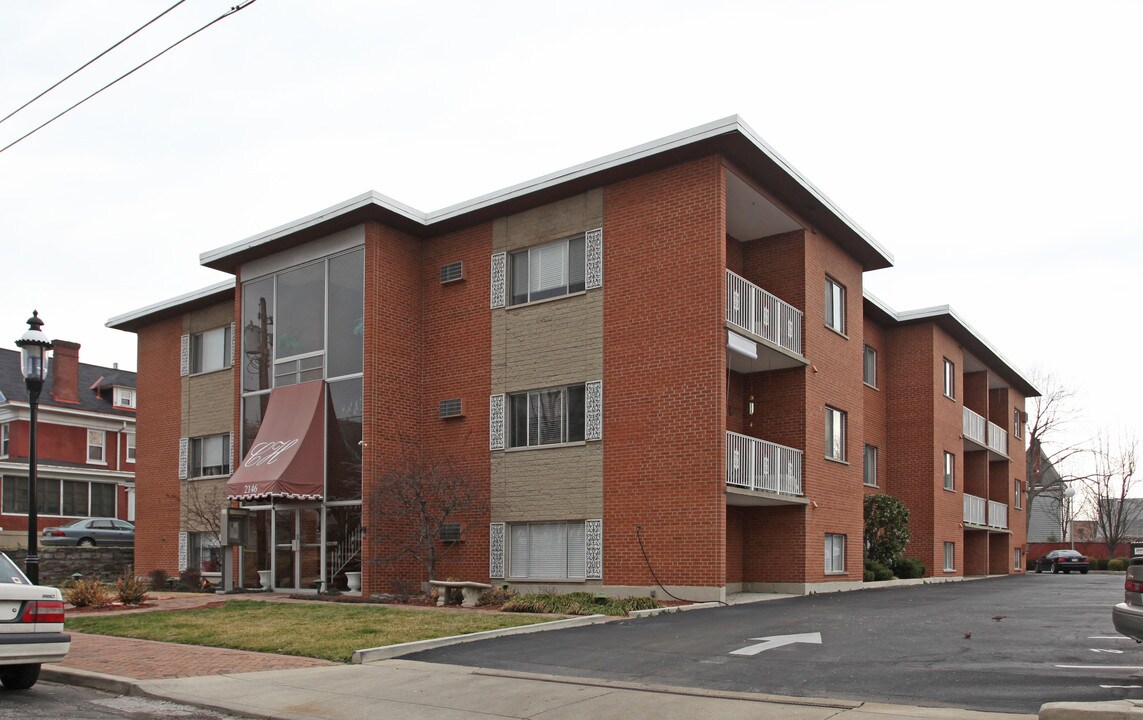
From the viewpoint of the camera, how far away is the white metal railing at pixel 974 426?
37250 mm

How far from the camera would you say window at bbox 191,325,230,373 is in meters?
30.0

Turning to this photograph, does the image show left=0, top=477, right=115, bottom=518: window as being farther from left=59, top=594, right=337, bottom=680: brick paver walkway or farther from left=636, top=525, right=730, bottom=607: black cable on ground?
left=636, top=525, right=730, bottom=607: black cable on ground

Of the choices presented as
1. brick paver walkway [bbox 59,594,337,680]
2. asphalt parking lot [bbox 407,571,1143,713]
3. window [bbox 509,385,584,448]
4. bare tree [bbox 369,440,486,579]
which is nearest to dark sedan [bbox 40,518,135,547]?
bare tree [bbox 369,440,486,579]

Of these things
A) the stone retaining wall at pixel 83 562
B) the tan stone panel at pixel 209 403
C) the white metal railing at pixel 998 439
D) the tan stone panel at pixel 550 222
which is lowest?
the stone retaining wall at pixel 83 562

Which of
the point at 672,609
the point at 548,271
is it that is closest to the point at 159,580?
the point at 548,271

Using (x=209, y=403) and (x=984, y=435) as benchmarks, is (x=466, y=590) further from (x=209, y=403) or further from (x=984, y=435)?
(x=984, y=435)

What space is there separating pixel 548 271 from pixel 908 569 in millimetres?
14658

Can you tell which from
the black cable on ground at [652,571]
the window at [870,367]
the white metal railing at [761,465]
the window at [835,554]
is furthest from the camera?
the window at [870,367]

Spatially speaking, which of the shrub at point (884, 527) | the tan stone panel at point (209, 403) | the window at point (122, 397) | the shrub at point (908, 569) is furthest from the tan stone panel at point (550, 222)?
the window at point (122, 397)

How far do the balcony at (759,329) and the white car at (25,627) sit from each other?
13.1 metres

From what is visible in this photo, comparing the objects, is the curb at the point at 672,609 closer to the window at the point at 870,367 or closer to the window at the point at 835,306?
the window at the point at 835,306

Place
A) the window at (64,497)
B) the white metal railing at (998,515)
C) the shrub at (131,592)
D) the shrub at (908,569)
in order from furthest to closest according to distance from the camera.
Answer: the window at (64,497) < the white metal railing at (998,515) < the shrub at (908,569) < the shrub at (131,592)

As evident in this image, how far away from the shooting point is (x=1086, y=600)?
2108 centimetres

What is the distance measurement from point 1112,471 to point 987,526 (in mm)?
33026
